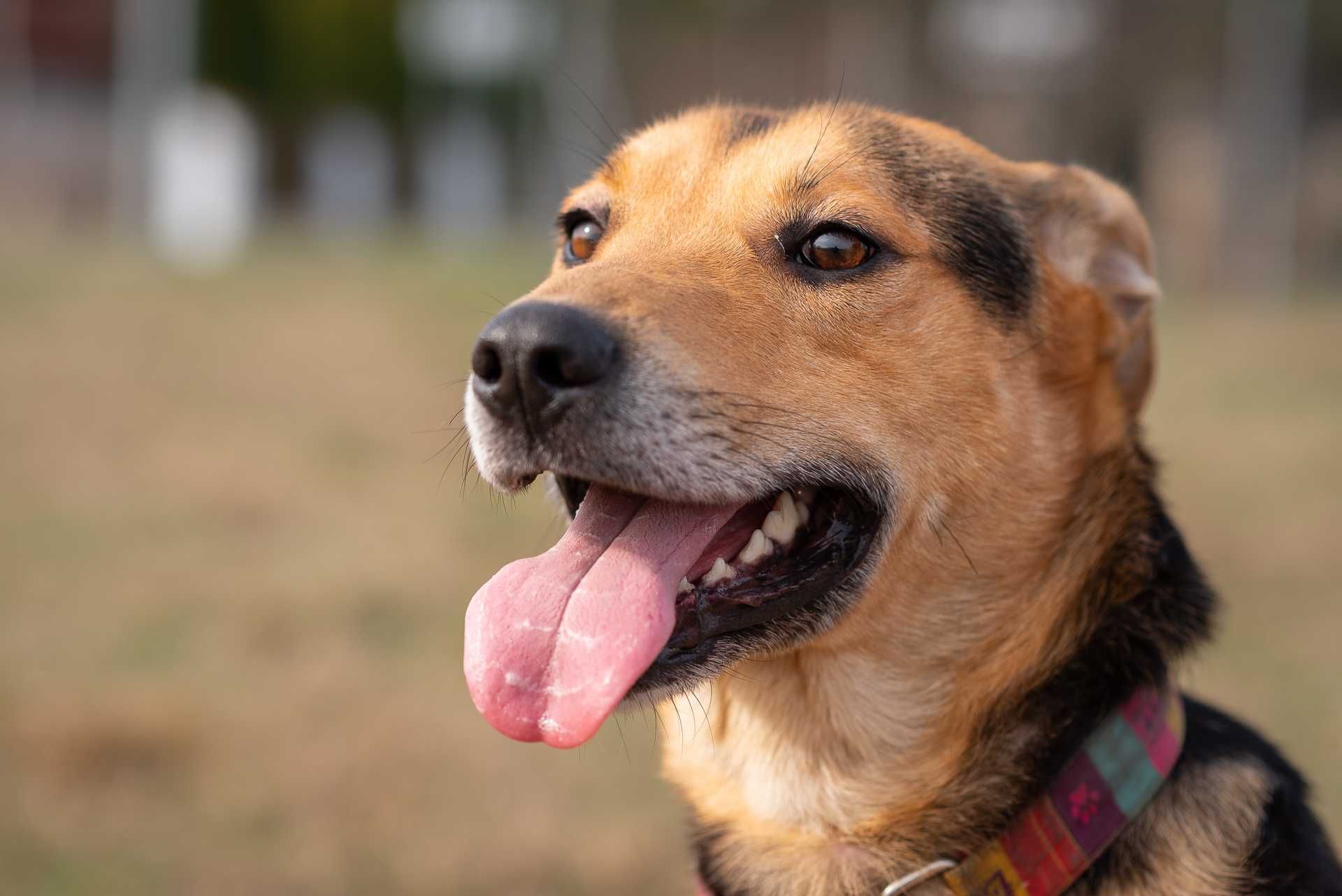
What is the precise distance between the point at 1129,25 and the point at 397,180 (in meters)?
19.2

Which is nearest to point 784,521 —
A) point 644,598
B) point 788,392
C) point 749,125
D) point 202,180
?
point 788,392

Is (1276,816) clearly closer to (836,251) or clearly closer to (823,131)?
(836,251)

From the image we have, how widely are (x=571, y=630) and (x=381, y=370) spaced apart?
10.2 meters

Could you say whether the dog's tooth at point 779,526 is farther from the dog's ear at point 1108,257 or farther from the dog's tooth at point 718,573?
the dog's ear at point 1108,257

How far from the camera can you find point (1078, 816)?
8.87 ft

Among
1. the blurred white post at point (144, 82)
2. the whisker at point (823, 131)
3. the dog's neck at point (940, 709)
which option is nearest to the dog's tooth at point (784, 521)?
the dog's neck at point (940, 709)

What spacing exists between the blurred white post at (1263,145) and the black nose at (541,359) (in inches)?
876

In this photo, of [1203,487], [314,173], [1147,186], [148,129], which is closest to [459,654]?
[1203,487]

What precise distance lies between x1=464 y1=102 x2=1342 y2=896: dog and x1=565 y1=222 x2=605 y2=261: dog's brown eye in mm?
236

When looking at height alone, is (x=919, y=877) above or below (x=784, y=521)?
below

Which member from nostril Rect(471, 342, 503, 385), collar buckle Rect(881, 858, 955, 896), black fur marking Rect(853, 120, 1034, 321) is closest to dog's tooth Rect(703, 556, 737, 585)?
nostril Rect(471, 342, 503, 385)

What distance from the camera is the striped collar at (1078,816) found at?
106 inches

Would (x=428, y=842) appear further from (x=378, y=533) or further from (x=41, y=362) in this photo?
(x=41, y=362)

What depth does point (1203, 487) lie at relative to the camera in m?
10.3
